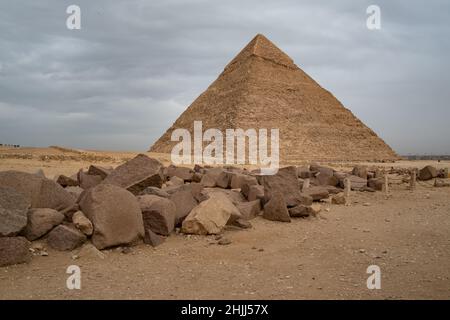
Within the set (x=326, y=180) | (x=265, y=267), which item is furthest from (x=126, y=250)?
(x=326, y=180)

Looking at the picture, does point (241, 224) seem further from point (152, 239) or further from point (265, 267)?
point (265, 267)

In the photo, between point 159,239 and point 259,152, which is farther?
point 259,152

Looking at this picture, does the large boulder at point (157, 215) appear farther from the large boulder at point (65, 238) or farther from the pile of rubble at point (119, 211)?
the large boulder at point (65, 238)

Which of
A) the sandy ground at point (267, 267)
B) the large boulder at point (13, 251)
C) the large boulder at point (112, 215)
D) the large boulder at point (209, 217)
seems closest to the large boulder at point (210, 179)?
the sandy ground at point (267, 267)

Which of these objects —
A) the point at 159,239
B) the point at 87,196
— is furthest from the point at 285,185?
the point at 87,196

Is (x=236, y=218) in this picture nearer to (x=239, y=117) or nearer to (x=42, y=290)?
(x=42, y=290)

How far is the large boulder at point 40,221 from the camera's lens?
4.77m

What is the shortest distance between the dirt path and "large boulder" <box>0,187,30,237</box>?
1.18 feet

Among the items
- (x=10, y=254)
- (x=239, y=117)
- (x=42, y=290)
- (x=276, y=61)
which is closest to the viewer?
(x=42, y=290)

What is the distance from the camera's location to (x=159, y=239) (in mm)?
5176

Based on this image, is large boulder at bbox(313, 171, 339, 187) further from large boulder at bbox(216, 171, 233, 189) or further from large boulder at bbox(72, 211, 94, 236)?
large boulder at bbox(72, 211, 94, 236)

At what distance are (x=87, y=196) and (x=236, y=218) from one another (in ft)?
6.59

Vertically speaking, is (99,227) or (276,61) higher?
(276,61)
